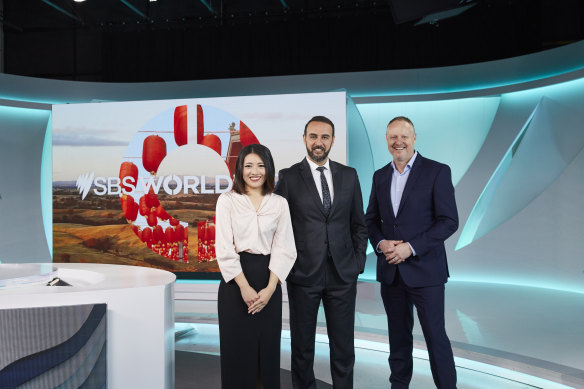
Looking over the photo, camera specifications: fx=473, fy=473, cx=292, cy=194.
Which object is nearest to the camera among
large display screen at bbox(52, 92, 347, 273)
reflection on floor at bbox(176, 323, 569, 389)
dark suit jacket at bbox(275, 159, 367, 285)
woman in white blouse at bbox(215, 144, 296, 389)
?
woman in white blouse at bbox(215, 144, 296, 389)

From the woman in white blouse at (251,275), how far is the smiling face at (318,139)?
32cm

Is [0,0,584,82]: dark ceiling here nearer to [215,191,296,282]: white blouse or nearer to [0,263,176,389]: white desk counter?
[215,191,296,282]: white blouse

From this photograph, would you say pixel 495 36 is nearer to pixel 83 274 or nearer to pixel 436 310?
pixel 436 310

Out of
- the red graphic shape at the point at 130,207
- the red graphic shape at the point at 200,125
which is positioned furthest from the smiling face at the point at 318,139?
the red graphic shape at the point at 130,207

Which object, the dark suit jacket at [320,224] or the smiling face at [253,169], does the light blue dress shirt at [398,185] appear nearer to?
the dark suit jacket at [320,224]

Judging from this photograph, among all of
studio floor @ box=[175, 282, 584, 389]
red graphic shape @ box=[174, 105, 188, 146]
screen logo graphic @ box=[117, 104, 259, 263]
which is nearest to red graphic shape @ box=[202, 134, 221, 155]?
screen logo graphic @ box=[117, 104, 259, 263]

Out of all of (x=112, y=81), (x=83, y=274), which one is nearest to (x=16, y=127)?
(x=112, y=81)

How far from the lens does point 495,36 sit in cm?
629

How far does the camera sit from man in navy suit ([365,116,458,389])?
7.71 feet

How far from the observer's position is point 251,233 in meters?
2.07

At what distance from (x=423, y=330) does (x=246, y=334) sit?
0.94 metres

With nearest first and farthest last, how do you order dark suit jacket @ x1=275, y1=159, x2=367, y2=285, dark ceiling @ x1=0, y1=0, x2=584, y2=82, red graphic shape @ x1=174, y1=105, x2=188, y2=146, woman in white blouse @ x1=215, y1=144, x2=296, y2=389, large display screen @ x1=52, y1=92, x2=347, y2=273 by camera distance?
1. woman in white blouse @ x1=215, y1=144, x2=296, y2=389
2. dark suit jacket @ x1=275, y1=159, x2=367, y2=285
3. large display screen @ x1=52, y1=92, x2=347, y2=273
4. red graphic shape @ x1=174, y1=105, x2=188, y2=146
5. dark ceiling @ x1=0, y1=0, x2=584, y2=82

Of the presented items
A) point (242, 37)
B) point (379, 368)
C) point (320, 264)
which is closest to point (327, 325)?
point (320, 264)

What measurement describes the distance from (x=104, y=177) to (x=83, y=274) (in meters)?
3.22
